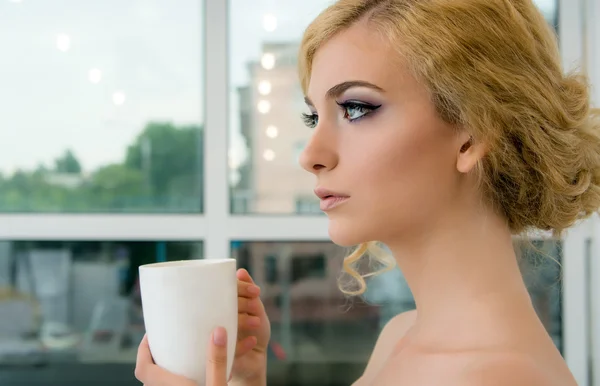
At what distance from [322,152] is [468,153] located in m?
0.22

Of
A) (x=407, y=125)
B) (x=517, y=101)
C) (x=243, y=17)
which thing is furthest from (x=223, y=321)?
(x=243, y=17)

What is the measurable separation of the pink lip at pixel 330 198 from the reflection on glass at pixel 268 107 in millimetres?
1131

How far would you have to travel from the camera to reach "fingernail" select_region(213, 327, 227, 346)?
2.41ft

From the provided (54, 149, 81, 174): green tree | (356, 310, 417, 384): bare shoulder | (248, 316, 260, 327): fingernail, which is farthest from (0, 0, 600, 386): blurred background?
(248, 316, 260, 327): fingernail

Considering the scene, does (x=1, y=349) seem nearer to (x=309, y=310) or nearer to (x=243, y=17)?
(x=309, y=310)

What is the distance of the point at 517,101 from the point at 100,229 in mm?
1506

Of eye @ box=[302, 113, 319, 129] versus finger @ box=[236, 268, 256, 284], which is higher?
eye @ box=[302, 113, 319, 129]

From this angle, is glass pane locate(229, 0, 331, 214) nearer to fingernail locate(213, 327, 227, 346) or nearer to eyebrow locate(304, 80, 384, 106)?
eyebrow locate(304, 80, 384, 106)

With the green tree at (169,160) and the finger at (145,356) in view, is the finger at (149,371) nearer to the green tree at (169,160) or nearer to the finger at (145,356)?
the finger at (145,356)

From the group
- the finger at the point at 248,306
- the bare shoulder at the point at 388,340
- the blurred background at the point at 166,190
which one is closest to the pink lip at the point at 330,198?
the finger at the point at 248,306

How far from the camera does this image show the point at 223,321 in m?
0.76

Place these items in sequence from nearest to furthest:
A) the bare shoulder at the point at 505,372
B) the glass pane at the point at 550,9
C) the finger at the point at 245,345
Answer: the bare shoulder at the point at 505,372 < the finger at the point at 245,345 < the glass pane at the point at 550,9

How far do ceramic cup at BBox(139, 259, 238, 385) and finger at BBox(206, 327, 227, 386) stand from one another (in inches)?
0.6

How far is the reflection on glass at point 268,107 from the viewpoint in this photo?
2.01m
